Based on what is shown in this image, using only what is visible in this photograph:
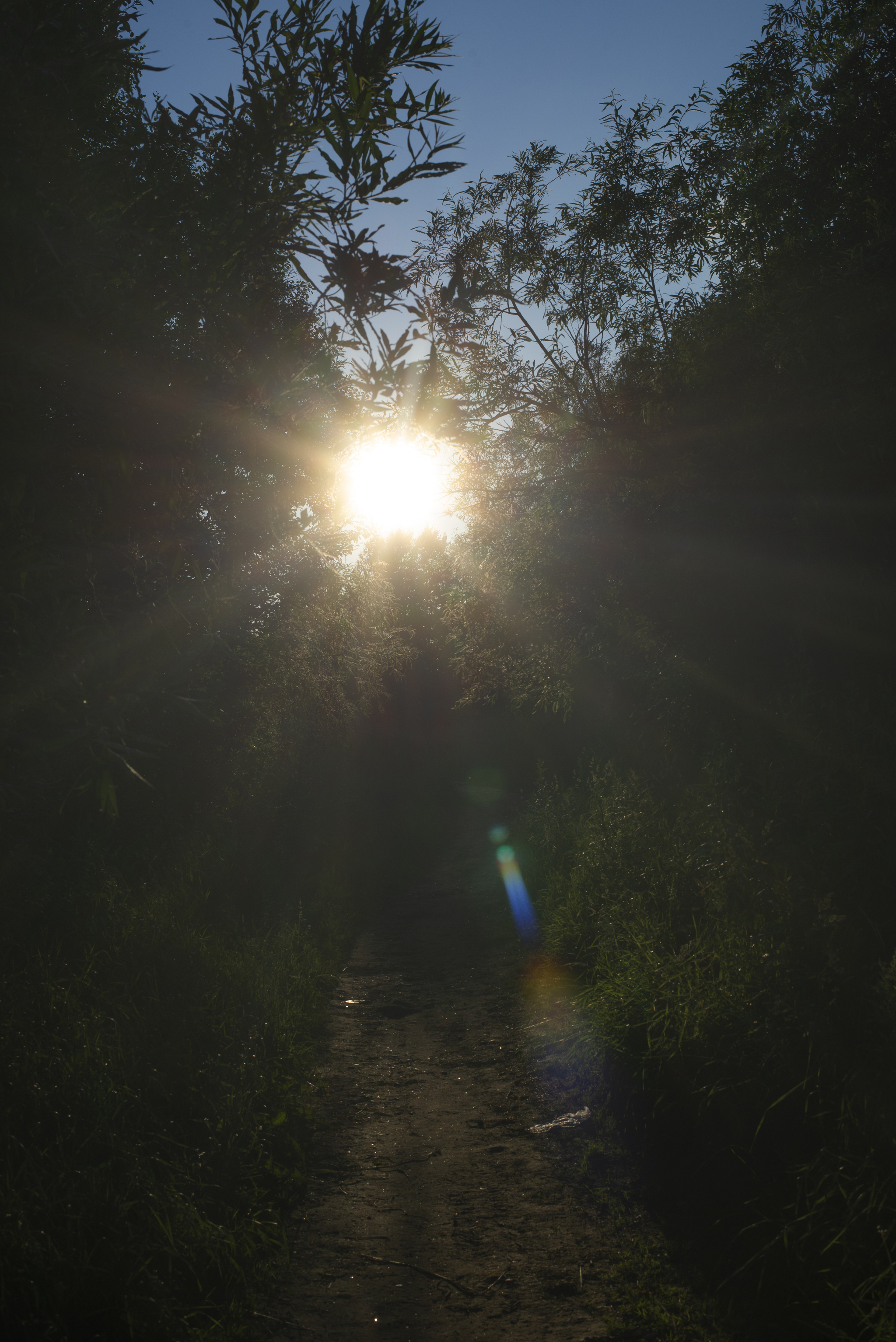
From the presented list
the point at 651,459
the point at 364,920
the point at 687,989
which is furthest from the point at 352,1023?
the point at 651,459

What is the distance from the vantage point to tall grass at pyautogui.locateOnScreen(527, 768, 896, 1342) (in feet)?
9.77

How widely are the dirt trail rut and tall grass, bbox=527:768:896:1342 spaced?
0.62m

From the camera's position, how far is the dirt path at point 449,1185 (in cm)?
300

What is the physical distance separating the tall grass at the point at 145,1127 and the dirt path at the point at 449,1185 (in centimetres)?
28

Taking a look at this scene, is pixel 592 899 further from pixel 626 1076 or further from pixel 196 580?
pixel 196 580

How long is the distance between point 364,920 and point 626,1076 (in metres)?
6.03

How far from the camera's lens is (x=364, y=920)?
10086 mm

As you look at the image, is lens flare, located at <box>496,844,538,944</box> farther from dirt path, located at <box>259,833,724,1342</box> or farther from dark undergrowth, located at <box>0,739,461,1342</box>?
dark undergrowth, located at <box>0,739,461,1342</box>

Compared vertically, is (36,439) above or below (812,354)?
below

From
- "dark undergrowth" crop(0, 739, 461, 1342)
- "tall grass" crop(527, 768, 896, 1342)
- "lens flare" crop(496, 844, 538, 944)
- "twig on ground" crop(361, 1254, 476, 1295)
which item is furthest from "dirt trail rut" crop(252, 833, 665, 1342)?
"lens flare" crop(496, 844, 538, 944)

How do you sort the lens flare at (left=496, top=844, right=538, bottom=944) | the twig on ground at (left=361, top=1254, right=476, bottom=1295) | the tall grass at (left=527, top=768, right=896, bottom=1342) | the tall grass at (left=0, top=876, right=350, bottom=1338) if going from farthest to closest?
1. the lens flare at (left=496, top=844, right=538, bottom=944)
2. the twig on ground at (left=361, top=1254, right=476, bottom=1295)
3. the tall grass at (left=527, top=768, right=896, bottom=1342)
4. the tall grass at (left=0, top=876, right=350, bottom=1338)

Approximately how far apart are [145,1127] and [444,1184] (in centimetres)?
172

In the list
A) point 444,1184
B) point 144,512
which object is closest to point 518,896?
point 444,1184

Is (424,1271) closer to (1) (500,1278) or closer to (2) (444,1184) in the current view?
(1) (500,1278)
